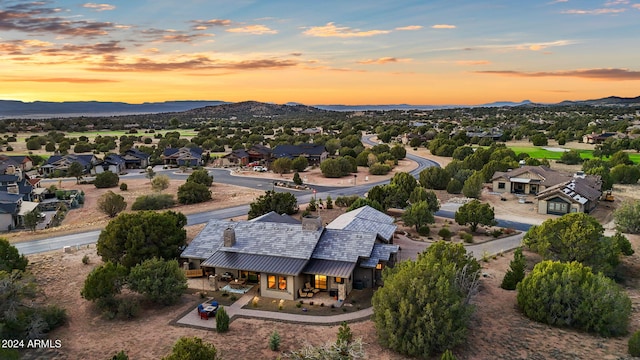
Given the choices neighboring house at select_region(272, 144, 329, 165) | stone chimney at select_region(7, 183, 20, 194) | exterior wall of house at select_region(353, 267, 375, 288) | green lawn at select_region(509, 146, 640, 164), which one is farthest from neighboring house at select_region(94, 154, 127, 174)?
green lawn at select_region(509, 146, 640, 164)

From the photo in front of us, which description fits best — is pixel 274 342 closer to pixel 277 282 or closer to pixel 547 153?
pixel 277 282

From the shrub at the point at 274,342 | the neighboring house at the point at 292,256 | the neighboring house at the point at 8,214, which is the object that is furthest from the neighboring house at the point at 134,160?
the shrub at the point at 274,342

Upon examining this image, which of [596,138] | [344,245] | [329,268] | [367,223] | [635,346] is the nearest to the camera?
[635,346]

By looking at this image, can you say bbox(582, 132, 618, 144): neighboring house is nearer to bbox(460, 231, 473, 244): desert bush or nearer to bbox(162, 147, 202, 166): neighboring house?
bbox(460, 231, 473, 244): desert bush

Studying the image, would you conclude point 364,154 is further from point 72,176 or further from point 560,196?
point 72,176

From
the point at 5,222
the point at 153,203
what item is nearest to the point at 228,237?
the point at 153,203

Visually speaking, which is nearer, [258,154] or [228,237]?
[228,237]
